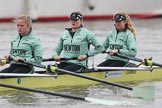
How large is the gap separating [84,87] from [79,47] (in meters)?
0.87

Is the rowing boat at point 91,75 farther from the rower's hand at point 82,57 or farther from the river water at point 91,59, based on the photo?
the rower's hand at point 82,57

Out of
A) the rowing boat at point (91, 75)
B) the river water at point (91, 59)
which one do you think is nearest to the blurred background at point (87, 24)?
the river water at point (91, 59)

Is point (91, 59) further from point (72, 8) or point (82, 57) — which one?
point (72, 8)

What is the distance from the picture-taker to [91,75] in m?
13.9

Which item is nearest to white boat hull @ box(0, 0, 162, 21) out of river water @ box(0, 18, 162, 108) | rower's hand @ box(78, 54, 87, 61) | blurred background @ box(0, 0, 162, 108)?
blurred background @ box(0, 0, 162, 108)

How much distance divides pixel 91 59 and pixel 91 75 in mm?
5088

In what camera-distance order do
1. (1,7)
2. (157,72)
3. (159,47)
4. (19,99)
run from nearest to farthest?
(19,99)
(157,72)
(159,47)
(1,7)

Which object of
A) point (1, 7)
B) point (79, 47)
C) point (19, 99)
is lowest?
point (19, 99)

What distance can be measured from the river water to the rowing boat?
153 mm

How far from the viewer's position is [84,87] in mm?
13852

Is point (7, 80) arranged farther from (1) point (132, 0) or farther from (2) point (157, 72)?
(1) point (132, 0)

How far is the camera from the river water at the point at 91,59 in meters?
12.3

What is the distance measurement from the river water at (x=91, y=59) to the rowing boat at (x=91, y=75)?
6.0 inches

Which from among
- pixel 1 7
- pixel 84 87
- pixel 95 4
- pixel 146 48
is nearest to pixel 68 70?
pixel 84 87
